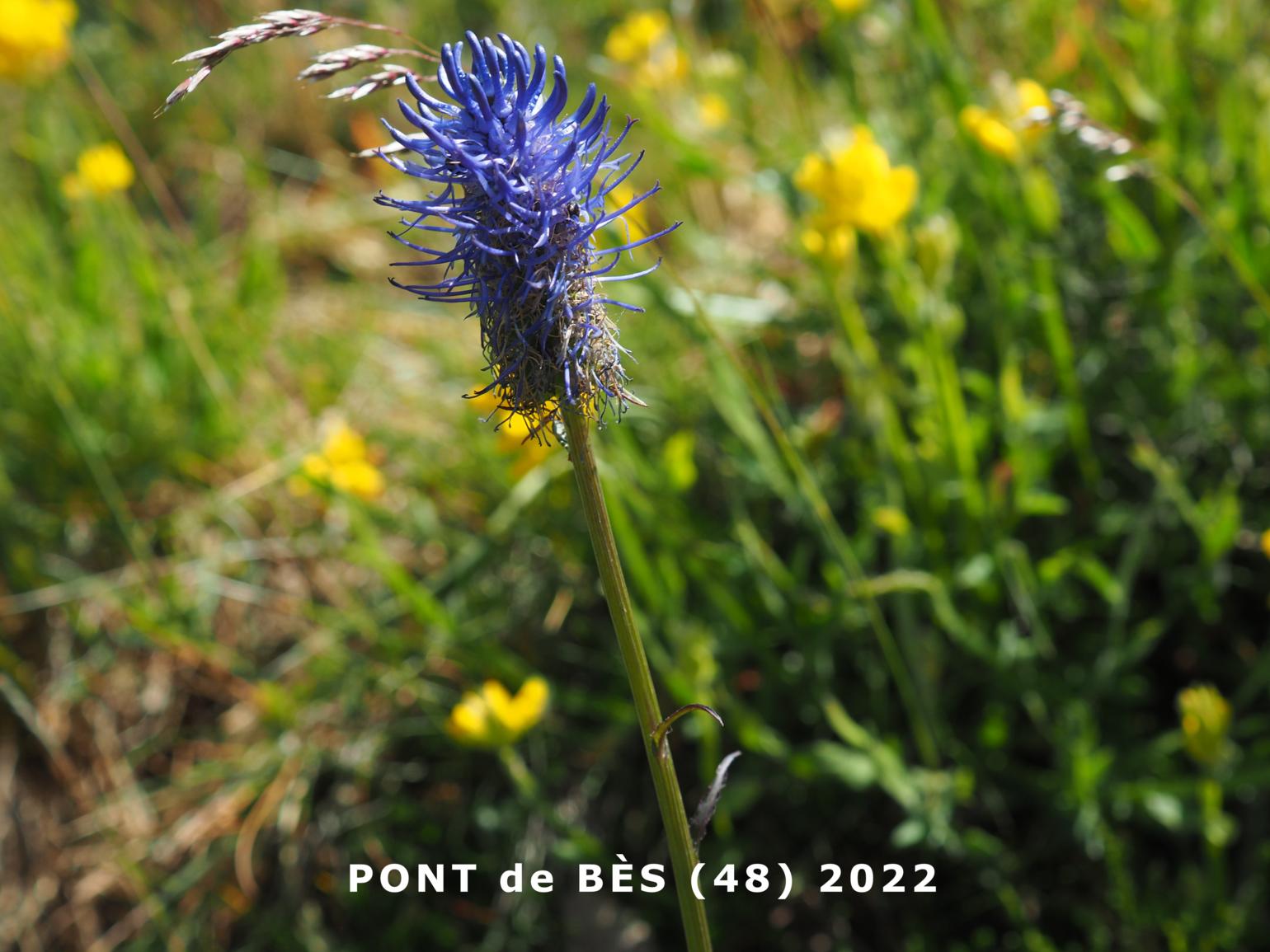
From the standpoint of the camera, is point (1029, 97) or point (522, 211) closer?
point (522, 211)

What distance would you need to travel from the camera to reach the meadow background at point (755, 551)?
2051 millimetres

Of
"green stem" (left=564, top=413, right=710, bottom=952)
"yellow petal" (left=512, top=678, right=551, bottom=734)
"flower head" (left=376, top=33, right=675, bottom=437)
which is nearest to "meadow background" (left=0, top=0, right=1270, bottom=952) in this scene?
Answer: "yellow petal" (left=512, top=678, right=551, bottom=734)

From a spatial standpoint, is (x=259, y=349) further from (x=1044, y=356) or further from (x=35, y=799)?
(x=1044, y=356)

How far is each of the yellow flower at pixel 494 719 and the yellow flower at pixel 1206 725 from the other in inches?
41.5

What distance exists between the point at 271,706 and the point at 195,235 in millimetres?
2056

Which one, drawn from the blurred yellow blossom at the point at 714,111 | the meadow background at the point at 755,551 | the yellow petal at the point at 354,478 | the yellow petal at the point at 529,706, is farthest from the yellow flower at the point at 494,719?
the blurred yellow blossom at the point at 714,111

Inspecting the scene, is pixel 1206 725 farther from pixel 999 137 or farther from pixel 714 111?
pixel 714 111

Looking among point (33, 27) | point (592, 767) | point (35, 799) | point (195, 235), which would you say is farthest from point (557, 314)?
point (195, 235)

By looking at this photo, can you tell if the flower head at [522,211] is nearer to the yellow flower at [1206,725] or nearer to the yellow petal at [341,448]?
the yellow flower at [1206,725]

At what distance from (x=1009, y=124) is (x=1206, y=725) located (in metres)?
1.14

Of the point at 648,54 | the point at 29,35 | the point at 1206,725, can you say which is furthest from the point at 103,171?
the point at 1206,725

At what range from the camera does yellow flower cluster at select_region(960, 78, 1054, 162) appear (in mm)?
2154

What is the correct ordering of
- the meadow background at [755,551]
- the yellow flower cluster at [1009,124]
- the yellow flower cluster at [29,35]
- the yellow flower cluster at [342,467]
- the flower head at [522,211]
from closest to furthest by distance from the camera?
the flower head at [522,211] → the meadow background at [755,551] → the yellow flower cluster at [1009,124] → the yellow flower cluster at [342,467] → the yellow flower cluster at [29,35]

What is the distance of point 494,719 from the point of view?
76.3 inches
